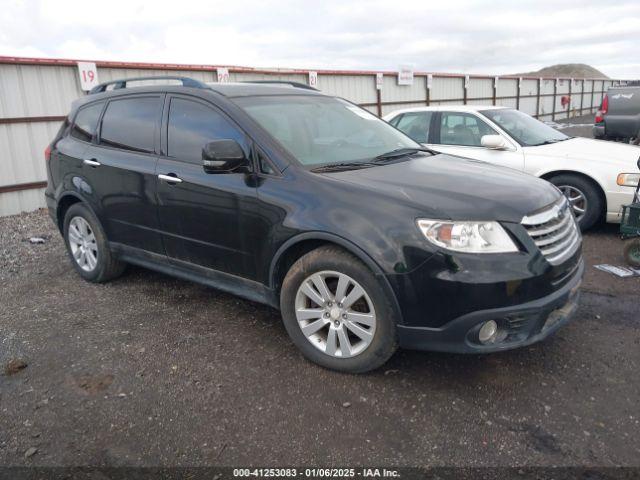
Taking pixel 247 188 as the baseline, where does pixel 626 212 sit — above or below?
below

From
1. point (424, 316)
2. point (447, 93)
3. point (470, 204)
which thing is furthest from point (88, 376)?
point (447, 93)

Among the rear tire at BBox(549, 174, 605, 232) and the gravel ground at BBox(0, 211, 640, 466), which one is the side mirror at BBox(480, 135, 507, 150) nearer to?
the rear tire at BBox(549, 174, 605, 232)

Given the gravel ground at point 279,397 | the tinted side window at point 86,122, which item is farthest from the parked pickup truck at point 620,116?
the tinted side window at point 86,122

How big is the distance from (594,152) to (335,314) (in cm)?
463

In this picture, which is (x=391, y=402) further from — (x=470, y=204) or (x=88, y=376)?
(x=88, y=376)

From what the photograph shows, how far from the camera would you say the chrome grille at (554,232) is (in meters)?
2.89

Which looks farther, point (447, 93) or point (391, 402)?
point (447, 93)

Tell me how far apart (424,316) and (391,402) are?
0.53m

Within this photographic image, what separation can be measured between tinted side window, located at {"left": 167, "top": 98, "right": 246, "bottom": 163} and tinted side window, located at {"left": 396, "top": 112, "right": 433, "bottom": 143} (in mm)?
3994

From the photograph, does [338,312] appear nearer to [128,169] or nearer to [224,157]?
[224,157]

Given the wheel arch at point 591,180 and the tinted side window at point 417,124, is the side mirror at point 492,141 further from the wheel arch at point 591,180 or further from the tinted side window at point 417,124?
the tinted side window at point 417,124

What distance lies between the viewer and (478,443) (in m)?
2.54

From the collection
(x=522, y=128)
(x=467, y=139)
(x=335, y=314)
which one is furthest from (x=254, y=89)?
(x=522, y=128)

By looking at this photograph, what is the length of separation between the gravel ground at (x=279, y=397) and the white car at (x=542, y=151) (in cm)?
200
